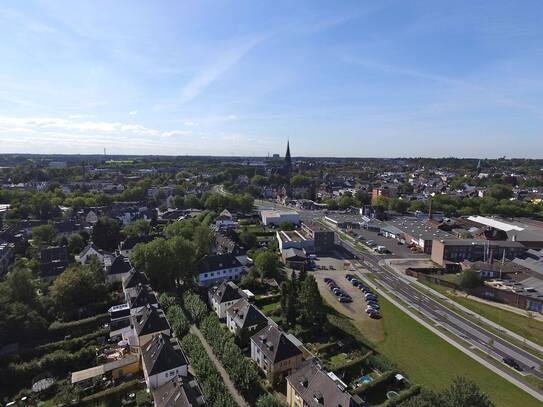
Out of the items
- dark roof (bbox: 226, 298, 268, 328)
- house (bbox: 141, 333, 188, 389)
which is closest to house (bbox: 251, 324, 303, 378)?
dark roof (bbox: 226, 298, 268, 328)

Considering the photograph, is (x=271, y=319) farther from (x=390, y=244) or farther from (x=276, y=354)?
(x=390, y=244)

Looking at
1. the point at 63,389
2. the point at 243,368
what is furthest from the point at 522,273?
the point at 63,389

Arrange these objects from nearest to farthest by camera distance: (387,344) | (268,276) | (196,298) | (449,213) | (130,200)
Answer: (387,344), (196,298), (268,276), (449,213), (130,200)

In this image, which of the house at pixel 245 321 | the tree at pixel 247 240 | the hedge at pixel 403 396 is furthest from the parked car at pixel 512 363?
the tree at pixel 247 240

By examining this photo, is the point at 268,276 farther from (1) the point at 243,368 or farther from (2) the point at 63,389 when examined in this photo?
(2) the point at 63,389

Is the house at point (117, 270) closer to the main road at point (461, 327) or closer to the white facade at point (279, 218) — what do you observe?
the main road at point (461, 327)
